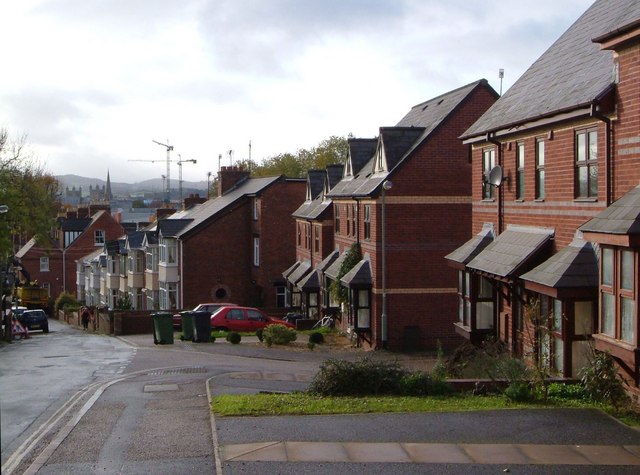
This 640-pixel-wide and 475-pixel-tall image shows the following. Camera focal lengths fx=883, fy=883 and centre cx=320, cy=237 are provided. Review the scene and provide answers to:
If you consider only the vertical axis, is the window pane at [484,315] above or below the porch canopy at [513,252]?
below

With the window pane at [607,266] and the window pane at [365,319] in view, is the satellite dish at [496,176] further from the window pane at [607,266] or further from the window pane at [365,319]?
the window pane at [365,319]

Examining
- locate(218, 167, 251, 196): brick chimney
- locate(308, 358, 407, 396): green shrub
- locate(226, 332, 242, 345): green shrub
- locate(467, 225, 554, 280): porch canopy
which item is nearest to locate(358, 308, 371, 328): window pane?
locate(226, 332, 242, 345): green shrub

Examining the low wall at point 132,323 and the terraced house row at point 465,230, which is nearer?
the terraced house row at point 465,230

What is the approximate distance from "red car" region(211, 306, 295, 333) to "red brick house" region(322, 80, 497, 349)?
676 centimetres

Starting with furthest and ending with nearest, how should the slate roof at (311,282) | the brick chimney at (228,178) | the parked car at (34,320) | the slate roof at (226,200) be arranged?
the brick chimney at (228,178), the slate roof at (226,200), the parked car at (34,320), the slate roof at (311,282)

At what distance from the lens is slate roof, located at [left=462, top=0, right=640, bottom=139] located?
18453 millimetres

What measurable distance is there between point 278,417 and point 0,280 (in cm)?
3369

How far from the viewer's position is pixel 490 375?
1678 centimetres

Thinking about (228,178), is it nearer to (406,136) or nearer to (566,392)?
(406,136)

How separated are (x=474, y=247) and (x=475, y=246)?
0.04 m

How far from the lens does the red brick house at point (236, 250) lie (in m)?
56.2

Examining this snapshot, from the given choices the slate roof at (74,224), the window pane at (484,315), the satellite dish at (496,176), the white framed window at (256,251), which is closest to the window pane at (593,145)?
the satellite dish at (496,176)

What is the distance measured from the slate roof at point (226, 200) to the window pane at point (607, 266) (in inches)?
1639

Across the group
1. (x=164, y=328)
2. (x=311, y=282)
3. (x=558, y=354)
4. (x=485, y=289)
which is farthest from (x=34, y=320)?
(x=558, y=354)
